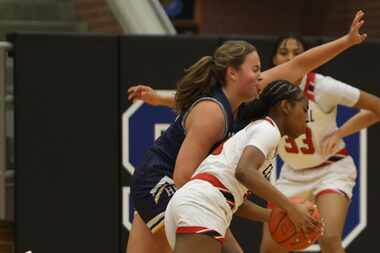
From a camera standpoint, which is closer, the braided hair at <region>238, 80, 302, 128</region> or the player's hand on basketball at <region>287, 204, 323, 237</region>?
the player's hand on basketball at <region>287, 204, 323, 237</region>

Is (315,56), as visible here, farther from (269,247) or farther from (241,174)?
(269,247)

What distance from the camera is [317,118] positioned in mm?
7961

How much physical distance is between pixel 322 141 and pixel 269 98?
2.53 metres

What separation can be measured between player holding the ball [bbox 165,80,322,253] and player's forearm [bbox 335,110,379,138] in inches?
97.6

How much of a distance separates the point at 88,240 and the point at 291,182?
1762 mm

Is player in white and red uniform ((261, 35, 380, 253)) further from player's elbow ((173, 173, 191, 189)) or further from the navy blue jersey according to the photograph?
player's elbow ((173, 173, 191, 189))

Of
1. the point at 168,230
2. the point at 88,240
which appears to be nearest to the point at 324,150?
the point at 88,240

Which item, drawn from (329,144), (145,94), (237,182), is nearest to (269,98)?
(237,182)

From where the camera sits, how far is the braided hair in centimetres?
543

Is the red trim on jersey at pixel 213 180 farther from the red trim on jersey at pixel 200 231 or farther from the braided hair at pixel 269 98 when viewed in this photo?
the braided hair at pixel 269 98

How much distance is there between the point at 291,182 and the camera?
8.09m

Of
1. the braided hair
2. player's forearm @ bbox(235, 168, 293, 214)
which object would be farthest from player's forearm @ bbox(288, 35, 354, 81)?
player's forearm @ bbox(235, 168, 293, 214)

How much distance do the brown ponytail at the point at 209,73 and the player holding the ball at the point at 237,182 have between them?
0.83ft

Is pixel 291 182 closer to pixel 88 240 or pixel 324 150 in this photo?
pixel 324 150
